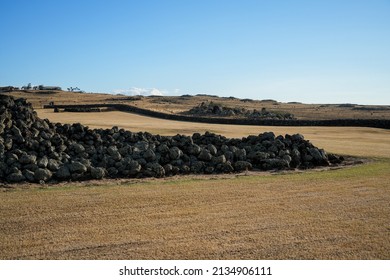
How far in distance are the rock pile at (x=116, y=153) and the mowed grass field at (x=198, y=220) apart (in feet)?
3.85

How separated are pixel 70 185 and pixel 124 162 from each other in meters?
2.89

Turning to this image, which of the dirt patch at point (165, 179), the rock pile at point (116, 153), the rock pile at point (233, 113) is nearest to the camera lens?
the dirt patch at point (165, 179)

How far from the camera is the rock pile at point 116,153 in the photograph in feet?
51.7

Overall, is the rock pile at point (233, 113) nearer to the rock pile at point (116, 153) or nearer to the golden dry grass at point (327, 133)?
Result: the golden dry grass at point (327, 133)

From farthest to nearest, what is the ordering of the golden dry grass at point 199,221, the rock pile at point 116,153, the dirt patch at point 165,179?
the rock pile at point 116,153 < the dirt patch at point 165,179 < the golden dry grass at point 199,221

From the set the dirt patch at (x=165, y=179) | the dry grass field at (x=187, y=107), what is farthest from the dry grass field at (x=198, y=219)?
the dry grass field at (x=187, y=107)

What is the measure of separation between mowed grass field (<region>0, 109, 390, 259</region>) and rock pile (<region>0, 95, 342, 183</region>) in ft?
3.85

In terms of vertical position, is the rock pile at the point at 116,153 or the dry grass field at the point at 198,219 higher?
the rock pile at the point at 116,153

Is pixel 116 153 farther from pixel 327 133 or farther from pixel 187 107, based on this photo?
pixel 187 107

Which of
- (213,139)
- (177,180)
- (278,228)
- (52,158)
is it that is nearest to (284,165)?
(213,139)

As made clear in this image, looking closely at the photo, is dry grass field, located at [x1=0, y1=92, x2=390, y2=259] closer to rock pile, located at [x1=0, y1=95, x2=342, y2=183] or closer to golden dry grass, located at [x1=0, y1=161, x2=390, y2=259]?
golden dry grass, located at [x1=0, y1=161, x2=390, y2=259]

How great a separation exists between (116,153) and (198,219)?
26.8ft

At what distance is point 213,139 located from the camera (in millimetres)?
21969

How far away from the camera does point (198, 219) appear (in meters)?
10.8
